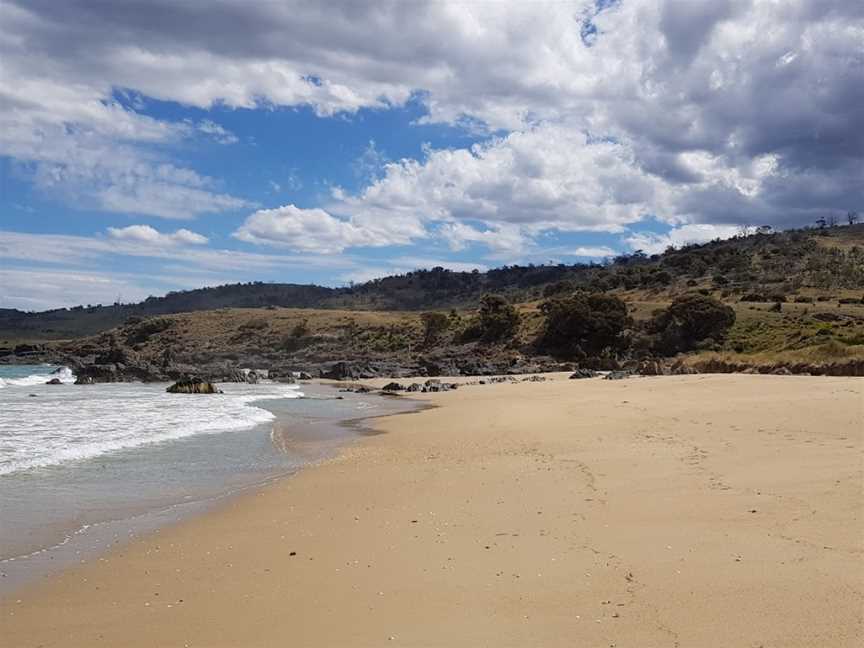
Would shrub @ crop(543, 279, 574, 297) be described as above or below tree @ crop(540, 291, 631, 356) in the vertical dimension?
above

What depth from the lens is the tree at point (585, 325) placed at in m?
52.4

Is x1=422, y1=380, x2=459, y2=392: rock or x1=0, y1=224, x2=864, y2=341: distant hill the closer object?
x1=422, y1=380, x2=459, y2=392: rock

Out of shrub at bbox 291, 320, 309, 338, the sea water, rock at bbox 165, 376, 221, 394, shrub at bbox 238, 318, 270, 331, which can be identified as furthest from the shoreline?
shrub at bbox 238, 318, 270, 331

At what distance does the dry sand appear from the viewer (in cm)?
497

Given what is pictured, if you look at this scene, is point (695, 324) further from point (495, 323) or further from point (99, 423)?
point (99, 423)

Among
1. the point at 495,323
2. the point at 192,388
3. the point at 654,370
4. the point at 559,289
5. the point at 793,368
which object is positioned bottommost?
the point at 192,388

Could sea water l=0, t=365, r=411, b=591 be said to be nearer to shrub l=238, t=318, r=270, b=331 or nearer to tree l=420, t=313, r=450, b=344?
tree l=420, t=313, r=450, b=344

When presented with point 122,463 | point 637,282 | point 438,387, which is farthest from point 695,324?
point 122,463

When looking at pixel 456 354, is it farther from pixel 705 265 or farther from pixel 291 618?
pixel 291 618

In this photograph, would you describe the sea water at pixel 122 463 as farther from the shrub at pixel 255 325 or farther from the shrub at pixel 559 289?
the shrub at pixel 255 325

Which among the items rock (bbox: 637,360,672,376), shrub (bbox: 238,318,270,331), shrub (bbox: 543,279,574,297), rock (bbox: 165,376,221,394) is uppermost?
shrub (bbox: 543,279,574,297)

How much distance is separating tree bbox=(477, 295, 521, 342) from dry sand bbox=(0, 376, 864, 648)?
51.3 metres

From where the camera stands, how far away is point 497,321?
64375 mm

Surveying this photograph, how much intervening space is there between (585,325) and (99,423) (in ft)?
128
